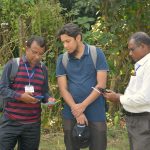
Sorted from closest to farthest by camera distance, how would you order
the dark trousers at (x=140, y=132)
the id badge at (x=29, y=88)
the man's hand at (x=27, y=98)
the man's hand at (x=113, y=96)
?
the dark trousers at (x=140, y=132) < the man's hand at (x=113, y=96) < the man's hand at (x=27, y=98) < the id badge at (x=29, y=88)

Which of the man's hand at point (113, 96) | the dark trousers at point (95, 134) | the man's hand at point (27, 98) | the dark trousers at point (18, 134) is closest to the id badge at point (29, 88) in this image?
the man's hand at point (27, 98)

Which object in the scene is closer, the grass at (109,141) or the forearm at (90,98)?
the forearm at (90,98)

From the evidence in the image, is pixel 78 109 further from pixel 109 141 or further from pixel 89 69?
pixel 109 141

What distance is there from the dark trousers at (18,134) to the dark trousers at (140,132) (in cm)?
107

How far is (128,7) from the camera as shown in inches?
284

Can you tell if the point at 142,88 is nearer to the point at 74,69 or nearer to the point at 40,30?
the point at 74,69

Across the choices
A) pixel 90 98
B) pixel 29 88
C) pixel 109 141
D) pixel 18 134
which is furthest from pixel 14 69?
pixel 109 141

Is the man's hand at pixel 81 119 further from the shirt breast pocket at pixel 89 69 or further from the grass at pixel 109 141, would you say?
the grass at pixel 109 141

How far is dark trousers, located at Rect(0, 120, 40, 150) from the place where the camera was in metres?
4.49

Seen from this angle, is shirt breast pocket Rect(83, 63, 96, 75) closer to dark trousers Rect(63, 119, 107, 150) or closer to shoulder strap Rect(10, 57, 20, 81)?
dark trousers Rect(63, 119, 107, 150)

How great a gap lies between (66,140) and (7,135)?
642 mm

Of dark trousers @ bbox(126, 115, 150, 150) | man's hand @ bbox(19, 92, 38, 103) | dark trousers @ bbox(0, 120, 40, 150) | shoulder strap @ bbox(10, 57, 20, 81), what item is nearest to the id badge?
man's hand @ bbox(19, 92, 38, 103)

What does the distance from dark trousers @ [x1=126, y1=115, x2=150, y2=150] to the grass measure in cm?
238

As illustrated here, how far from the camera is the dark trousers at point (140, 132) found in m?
4.04
